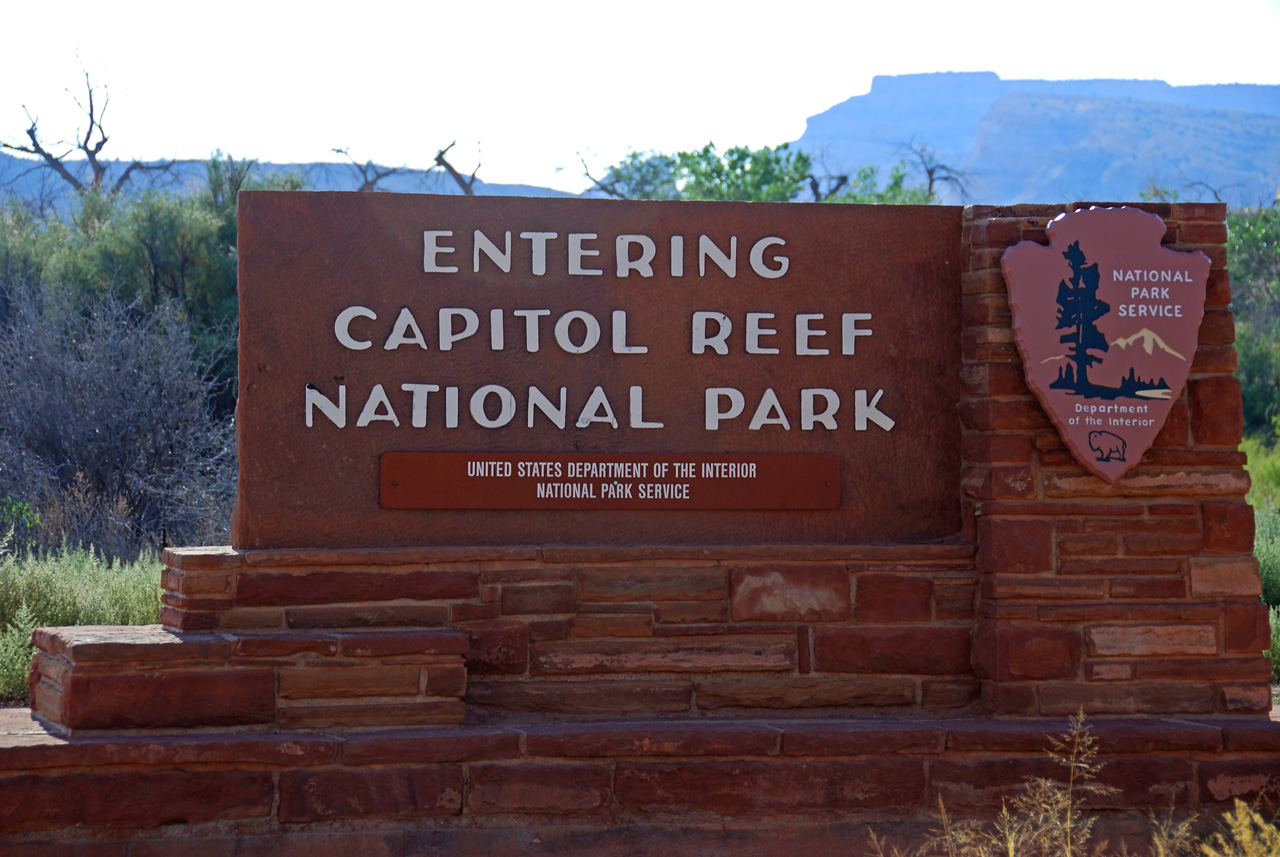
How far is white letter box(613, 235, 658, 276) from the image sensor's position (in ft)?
15.8

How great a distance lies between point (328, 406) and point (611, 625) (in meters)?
1.40

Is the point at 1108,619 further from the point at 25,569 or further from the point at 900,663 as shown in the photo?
the point at 25,569

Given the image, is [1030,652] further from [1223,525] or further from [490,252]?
[490,252]

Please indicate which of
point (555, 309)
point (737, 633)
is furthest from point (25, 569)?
point (737, 633)

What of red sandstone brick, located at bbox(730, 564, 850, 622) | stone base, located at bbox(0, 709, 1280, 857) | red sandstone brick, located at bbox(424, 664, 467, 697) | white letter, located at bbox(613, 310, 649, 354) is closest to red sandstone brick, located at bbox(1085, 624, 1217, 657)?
stone base, located at bbox(0, 709, 1280, 857)

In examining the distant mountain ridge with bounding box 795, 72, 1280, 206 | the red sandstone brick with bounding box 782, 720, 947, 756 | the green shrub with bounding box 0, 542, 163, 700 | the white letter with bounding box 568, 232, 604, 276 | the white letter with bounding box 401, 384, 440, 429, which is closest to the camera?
the red sandstone brick with bounding box 782, 720, 947, 756

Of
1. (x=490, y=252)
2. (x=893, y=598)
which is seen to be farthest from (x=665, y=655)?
(x=490, y=252)

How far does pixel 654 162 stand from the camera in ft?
103

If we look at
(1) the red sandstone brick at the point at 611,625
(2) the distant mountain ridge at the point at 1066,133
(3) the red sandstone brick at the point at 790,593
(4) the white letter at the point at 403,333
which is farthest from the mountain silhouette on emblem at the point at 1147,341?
(2) the distant mountain ridge at the point at 1066,133

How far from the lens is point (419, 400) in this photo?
15.4 feet

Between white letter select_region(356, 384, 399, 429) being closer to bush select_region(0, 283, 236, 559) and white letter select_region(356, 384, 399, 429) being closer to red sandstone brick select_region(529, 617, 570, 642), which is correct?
red sandstone brick select_region(529, 617, 570, 642)

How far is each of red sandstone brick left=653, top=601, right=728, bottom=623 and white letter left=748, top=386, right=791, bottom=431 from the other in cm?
73

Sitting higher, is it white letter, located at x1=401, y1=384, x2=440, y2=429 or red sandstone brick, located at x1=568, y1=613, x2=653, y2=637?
white letter, located at x1=401, y1=384, x2=440, y2=429

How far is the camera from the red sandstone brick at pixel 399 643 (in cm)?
441
